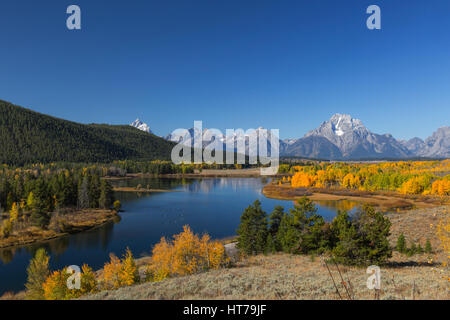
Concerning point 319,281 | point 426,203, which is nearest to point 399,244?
point 319,281

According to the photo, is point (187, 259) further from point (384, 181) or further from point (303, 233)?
point (384, 181)

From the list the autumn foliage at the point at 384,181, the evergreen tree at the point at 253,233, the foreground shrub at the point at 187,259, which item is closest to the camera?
the foreground shrub at the point at 187,259

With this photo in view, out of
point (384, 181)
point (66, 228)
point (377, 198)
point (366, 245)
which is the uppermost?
point (384, 181)

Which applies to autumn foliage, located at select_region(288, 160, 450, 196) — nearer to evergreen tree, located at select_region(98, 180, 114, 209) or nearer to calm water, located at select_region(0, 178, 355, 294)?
calm water, located at select_region(0, 178, 355, 294)

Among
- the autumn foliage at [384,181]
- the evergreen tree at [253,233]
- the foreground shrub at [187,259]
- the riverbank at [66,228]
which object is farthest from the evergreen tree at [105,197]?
the autumn foliage at [384,181]

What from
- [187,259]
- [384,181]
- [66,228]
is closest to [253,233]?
[187,259]

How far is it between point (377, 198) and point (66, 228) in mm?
112246

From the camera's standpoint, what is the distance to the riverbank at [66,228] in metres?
54.6

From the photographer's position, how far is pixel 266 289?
1719 centimetres

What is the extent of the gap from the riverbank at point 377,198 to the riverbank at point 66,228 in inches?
2870

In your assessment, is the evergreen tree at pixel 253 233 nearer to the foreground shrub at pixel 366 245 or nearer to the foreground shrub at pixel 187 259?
the foreground shrub at pixel 187 259

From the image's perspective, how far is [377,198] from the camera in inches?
4301

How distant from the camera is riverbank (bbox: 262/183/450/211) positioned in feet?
306

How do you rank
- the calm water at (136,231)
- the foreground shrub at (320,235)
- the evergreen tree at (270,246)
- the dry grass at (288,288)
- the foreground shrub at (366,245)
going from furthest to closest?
the calm water at (136,231) < the evergreen tree at (270,246) < the foreground shrub at (320,235) < the foreground shrub at (366,245) < the dry grass at (288,288)
